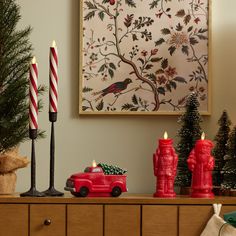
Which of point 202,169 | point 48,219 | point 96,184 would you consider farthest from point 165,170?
point 48,219

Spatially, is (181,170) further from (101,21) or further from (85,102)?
(101,21)

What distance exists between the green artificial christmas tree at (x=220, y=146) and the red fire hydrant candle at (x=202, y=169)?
0.17 m

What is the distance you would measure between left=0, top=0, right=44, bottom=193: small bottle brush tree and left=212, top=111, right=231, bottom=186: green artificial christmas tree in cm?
61

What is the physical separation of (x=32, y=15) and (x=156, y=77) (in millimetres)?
515

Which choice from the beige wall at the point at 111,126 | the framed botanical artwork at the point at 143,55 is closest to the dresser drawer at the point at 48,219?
the beige wall at the point at 111,126

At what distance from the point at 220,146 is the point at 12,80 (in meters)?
0.74

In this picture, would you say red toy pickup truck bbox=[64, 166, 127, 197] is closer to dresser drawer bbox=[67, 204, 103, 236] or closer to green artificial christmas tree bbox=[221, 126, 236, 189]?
dresser drawer bbox=[67, 204, 103, 236]

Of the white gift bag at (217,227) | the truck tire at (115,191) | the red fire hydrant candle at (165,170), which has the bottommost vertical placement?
the white gift bag at (217,227)

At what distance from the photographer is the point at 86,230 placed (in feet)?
5.89

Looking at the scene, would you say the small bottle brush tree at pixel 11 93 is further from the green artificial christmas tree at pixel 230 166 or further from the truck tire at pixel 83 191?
the green artificial christmas tree at pixel 230 166

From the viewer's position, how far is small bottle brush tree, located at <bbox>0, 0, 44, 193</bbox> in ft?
6.36

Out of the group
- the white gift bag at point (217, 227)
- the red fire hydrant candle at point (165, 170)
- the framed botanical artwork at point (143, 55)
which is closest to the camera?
the white gift bag at point (217, 227)

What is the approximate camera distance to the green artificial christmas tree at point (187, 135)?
2.01m

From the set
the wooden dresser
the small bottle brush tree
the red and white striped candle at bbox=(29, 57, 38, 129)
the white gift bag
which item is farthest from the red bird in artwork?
the white gift bag
